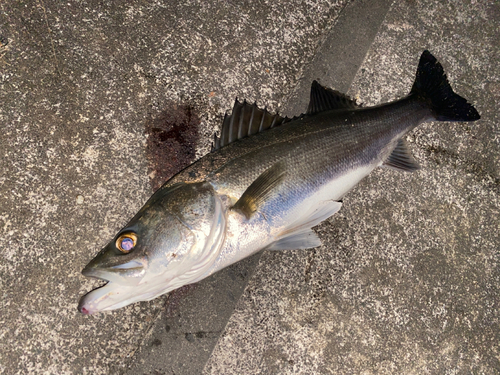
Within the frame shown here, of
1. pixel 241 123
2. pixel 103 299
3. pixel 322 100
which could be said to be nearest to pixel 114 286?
pixel 103 299

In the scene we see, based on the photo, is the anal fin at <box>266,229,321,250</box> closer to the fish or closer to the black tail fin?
the fish

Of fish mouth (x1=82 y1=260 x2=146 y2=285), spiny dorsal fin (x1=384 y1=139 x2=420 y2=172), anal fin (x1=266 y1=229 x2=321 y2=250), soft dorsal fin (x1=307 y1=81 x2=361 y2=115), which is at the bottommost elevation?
anal fin (x1=266 y1=229 x2=321 y2=250)

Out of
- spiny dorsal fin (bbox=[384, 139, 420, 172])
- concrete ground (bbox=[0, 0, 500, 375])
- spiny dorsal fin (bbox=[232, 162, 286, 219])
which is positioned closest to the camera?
spiny dorsal fin (bbox=[232, 162, 286, 219])

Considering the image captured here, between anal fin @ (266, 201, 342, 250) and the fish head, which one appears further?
anal fin @ (266, 201, 342, 250)

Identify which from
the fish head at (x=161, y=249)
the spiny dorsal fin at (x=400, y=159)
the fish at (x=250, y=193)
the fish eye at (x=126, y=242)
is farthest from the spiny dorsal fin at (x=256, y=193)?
the spiny dorsal fin at (x=400, y=159)

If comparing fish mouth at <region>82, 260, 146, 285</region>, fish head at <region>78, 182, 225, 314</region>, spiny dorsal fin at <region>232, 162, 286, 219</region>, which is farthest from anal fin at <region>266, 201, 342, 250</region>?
fish mouth at <region>82, 260, 146, 285</region>
